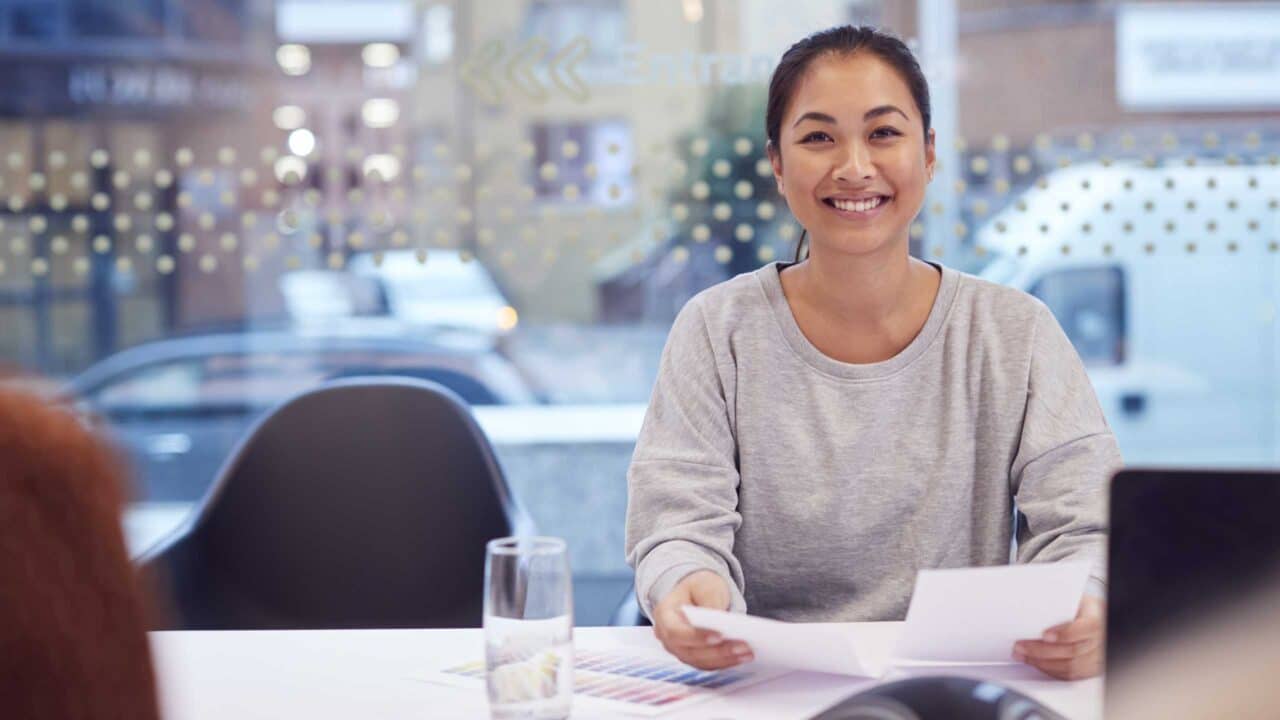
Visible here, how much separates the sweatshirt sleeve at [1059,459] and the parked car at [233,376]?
171 cm

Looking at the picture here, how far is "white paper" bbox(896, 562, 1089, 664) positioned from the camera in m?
1.34

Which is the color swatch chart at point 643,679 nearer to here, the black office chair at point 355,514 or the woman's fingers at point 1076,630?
the woman's fingers at point 1076,630

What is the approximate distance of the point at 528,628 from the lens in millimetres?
1283

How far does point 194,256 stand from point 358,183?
17.7 inches

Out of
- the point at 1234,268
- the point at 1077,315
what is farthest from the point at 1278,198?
the point at 1077,315

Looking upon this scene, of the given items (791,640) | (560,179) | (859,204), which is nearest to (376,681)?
(791,640)

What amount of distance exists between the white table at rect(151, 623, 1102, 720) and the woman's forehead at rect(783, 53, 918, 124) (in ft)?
2.69

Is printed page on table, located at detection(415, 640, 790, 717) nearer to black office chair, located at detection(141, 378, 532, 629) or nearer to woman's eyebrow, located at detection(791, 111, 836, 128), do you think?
woman's eyebrow, located at detection(791, 111, 836, 128)

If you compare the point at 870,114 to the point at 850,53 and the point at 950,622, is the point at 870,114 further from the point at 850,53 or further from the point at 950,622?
the point at 950,622

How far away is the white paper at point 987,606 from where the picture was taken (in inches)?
52.6

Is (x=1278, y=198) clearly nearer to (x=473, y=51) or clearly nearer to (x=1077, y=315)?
(x=1077, y=315)

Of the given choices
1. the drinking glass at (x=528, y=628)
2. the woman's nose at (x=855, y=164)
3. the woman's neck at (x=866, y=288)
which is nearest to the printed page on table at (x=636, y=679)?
the drinking glass at (x=528, y=628)

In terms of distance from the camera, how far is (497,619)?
4.21 feet

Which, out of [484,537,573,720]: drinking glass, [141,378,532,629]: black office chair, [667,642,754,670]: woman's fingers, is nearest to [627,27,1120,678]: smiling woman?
[667,642,754,670]: woman's fingers
